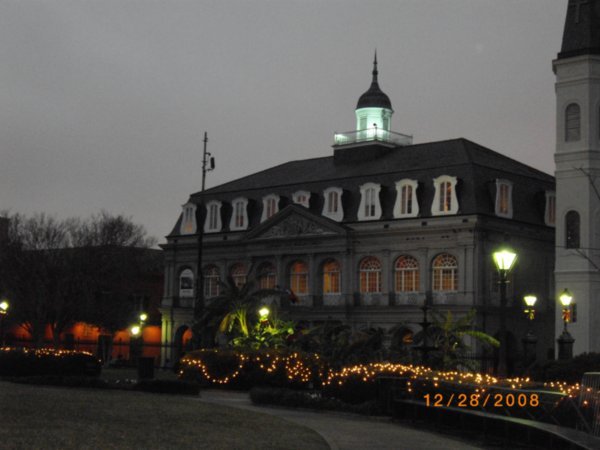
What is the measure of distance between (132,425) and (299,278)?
1999 inches

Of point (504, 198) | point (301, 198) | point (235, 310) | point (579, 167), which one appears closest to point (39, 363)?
point (235, 310)

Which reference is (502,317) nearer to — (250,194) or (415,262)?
(415,262)

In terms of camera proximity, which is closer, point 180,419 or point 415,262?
point 180,419

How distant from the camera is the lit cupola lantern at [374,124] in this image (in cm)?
7200

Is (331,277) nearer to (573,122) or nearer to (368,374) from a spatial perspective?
(573,122)

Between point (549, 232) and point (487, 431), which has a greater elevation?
point (549, 232)

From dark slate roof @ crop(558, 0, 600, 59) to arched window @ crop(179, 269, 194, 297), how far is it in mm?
35115

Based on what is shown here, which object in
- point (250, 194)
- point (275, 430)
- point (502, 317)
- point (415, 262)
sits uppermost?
point (250, 194)

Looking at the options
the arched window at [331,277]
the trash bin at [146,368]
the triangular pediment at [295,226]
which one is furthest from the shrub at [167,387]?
the arched window at [331,277]

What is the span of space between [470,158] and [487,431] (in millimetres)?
43175

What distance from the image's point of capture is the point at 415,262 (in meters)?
64.1

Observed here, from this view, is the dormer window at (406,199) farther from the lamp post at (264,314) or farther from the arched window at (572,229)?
the lamp post at (264,314)

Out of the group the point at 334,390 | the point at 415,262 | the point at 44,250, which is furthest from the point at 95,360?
the point at 44,250

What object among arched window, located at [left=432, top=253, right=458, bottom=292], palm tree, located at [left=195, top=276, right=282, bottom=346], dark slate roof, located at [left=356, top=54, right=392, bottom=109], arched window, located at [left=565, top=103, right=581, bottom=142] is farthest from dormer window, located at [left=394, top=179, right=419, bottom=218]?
palm tree, located at [left=195, top=276, right=282, bottom=346]
